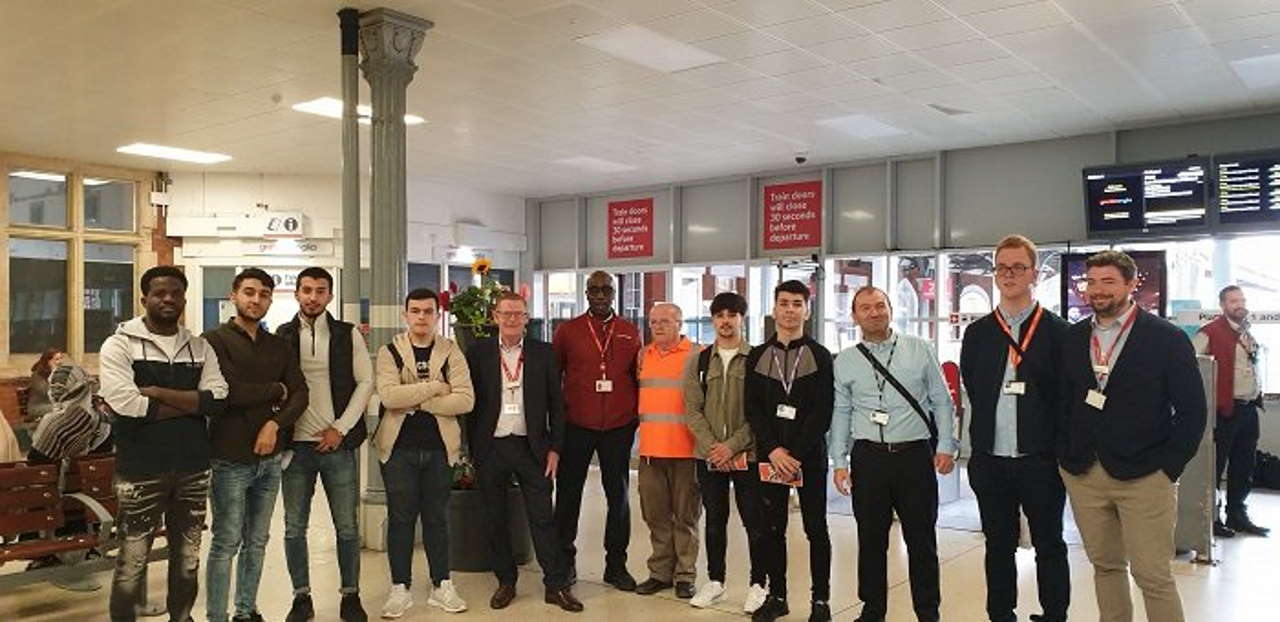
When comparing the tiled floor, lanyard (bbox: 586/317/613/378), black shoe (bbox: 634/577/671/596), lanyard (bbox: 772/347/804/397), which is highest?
lanyard (bbox: 586/317/613/378)

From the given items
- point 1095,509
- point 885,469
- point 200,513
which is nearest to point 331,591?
point 200,513

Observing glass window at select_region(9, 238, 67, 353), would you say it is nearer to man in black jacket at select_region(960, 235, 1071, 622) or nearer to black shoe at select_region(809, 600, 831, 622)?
black shoe at select_region(809, 600, 831, 622)

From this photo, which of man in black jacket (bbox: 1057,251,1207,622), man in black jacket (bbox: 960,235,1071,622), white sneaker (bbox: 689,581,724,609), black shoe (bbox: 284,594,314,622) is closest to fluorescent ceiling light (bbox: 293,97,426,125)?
black shoe (bbox: 284,594,314,622)

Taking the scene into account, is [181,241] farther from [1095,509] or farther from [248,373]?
[1095,509]

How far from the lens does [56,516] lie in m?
4.29

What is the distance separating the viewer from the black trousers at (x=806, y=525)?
411 cm

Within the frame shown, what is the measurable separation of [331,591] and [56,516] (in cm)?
130

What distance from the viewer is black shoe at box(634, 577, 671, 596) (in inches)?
186

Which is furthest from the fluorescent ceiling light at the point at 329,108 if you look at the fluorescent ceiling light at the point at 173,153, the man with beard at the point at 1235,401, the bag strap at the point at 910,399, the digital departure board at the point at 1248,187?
the digital departure board at the point at 1248,187

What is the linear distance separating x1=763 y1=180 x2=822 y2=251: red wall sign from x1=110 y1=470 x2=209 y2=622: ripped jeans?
8472 millimetres

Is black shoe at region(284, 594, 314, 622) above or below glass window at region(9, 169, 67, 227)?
below

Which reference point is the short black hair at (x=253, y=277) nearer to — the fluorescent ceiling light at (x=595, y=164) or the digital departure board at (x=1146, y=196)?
the fluorescent ceiling light at (x=595, y=164)

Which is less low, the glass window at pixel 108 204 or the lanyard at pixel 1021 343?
the glass window at pixel 108 204

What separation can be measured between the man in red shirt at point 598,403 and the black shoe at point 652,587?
0.07 metres
